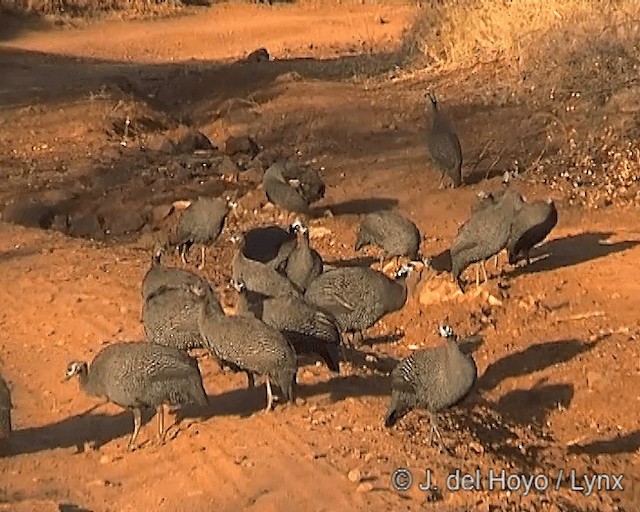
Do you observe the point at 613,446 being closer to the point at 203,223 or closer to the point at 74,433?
the point at 74,433

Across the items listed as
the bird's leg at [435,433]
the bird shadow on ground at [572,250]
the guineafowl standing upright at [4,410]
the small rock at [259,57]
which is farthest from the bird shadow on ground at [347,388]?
the small rock at [259,57]

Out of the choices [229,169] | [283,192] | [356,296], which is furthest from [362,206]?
[356,296]

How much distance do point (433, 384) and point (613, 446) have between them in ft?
5.24

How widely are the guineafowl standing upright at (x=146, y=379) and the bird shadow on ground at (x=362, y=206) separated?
5.31 metres

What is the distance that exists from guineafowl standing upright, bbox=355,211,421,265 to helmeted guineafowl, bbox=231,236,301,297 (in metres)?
1.28

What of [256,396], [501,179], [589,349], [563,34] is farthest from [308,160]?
[256,396]

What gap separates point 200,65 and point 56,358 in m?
14.9

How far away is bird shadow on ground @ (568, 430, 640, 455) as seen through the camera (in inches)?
296

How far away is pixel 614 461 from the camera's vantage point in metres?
7.42

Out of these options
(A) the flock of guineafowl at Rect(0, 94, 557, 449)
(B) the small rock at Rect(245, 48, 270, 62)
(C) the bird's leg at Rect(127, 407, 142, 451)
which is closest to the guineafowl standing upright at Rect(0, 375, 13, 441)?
(A) the flock of guineafowl at Rect(0, 94, 557, 449)

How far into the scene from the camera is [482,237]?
9.15 m

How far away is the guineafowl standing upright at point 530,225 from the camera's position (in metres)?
9.52

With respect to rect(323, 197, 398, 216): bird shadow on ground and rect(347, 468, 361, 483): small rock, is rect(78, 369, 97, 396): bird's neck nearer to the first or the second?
rect(347, 468, 361, 483): small rock

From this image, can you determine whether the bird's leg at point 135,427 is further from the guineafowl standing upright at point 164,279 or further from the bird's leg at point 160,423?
the guineafowl standing upright at point 164,279
